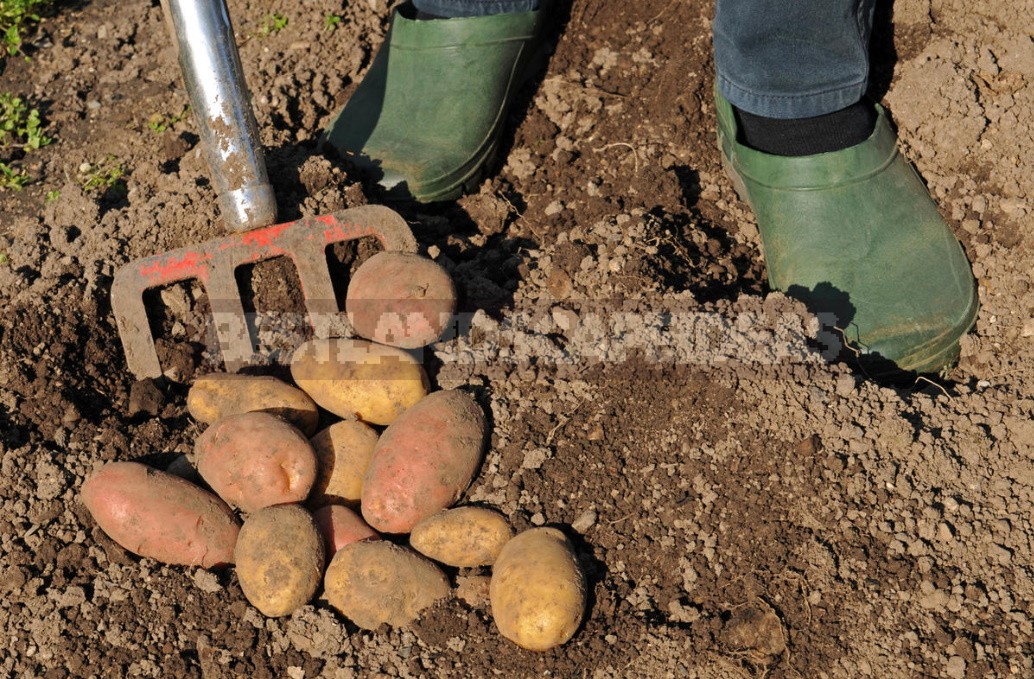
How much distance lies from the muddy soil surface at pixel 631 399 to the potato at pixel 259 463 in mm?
178

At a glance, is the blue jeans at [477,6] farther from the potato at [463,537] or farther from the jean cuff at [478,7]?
the potato at [463,537]

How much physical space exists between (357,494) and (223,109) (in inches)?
34.5

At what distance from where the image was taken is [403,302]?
6.52 feet

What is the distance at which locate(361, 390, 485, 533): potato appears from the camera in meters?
1.81

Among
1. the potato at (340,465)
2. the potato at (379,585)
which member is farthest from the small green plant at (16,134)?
the potato at (379,585)

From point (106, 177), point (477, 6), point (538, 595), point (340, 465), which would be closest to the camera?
point (538, 595)

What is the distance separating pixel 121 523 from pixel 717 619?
109 cm

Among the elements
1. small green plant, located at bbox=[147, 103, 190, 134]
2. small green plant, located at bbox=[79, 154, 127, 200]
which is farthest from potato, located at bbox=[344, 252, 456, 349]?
small green plant, located at bbox=[147, 103, 190, 134]

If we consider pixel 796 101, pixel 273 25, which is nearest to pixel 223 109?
pixel 273 25

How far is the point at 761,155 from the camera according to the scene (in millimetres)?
2342

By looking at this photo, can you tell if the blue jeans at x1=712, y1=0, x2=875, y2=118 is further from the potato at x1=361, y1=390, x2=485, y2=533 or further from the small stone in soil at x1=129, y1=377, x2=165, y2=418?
the small stone in soil at x1=129, y1=377, x2=165, y2=418

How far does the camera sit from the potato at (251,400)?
6.45ft

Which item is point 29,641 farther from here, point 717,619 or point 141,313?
point 717,619

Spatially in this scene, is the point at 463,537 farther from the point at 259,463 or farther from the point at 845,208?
the point at 845,208
